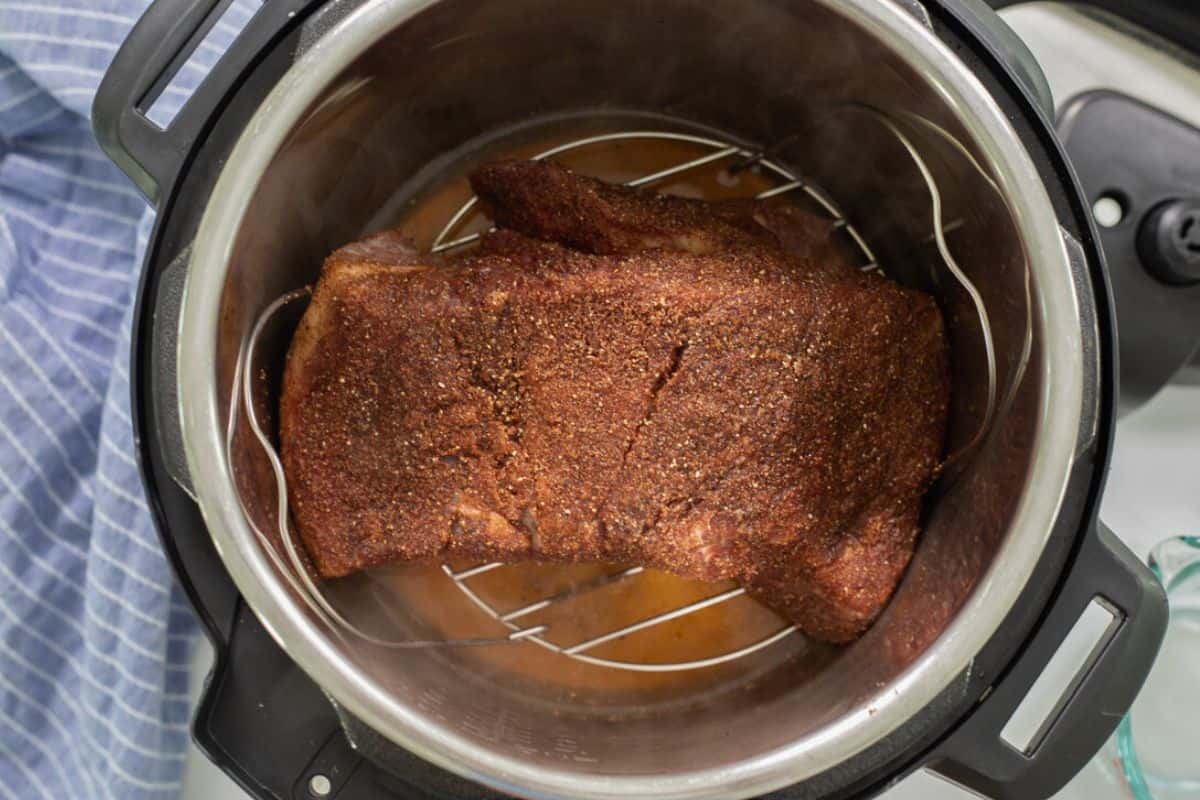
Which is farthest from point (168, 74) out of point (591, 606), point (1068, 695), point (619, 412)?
point (1068, 695)

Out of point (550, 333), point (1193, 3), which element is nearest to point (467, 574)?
point (550, 333)

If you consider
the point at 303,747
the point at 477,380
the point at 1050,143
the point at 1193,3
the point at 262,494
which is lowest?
the point at 303,747

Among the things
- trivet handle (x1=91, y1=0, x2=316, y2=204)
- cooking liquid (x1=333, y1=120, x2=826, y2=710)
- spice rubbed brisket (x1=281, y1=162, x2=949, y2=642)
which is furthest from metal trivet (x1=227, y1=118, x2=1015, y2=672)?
trivet handle (x1=91, y1=0, x2=316, y2=204)

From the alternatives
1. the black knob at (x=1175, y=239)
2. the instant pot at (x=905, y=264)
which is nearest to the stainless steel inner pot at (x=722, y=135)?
the instant pot at (x=905, y=264)

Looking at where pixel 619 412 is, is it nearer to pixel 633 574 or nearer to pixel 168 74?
Answer: pixel 633 574

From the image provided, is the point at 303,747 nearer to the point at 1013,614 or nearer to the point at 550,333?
the point at 550,333

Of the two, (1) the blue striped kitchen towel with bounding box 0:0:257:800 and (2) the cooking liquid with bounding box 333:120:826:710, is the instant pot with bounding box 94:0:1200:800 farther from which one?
(1) the blue striped kitchen towel with bounding box 0:0:257:800

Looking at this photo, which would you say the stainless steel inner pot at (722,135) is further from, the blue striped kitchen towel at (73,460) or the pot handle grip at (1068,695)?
the blue striped kitchen towel at (73,460)
